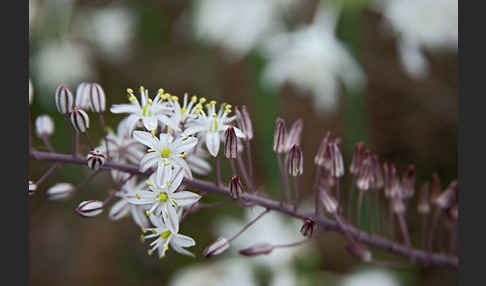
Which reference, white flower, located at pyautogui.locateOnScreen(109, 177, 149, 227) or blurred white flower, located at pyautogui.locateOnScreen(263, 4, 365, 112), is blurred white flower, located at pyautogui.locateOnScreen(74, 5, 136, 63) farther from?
white flower, located at pyautogui.locateOnScreen(109, 177, 149, 227)

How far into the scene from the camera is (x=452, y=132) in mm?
1324

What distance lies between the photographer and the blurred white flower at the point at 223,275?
3.09 ft

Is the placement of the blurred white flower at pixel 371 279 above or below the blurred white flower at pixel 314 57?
below

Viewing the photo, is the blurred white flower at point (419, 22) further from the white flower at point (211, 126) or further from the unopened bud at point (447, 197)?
the white flower at point (211, 126)

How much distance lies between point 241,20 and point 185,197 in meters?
0.69

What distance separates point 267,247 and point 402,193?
16 cm

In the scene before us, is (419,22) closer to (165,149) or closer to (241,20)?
(241,20)

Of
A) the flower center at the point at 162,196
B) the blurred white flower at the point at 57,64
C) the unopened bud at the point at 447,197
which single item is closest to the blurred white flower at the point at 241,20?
the blurred white flower at the point at 57,64

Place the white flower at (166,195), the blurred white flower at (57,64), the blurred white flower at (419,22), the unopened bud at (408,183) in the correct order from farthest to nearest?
the blurred white flower at (57,64) < the blurred white flower at (419,22) < the unopened bud at (408,183) < the white flower at (166,195)

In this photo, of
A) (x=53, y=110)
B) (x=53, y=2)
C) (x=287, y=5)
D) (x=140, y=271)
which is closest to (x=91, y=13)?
(x=53, y=2)

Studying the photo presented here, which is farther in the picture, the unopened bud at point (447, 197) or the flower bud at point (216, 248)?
the unopened bud at point (447, 197)

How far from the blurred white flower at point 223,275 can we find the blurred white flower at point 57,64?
22.1 inches

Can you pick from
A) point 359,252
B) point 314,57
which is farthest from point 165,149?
point 314,57

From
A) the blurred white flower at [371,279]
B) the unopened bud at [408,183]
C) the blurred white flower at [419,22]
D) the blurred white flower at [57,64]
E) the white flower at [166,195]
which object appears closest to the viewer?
the white flower at [166,195]
